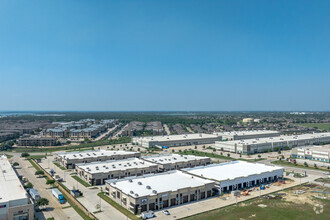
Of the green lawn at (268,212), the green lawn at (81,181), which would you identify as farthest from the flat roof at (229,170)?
the green lawn at (81,181)

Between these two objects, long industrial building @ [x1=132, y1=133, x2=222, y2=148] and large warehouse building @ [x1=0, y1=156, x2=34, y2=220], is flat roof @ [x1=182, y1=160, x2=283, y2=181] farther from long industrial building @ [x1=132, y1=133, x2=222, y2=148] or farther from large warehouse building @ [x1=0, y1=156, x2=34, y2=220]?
long industrial building @ [x1=132, y1=133, x2=222, y2=148]

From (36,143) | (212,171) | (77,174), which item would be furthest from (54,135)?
(212,171)

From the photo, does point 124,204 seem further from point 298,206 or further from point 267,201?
point 298,206

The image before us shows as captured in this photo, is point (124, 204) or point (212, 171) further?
point (212, 171)

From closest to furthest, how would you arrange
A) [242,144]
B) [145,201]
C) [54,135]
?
[145,201] < [242,144] < [54,135]

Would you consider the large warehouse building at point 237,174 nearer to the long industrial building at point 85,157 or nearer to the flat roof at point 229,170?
the flat roof at point 229,170

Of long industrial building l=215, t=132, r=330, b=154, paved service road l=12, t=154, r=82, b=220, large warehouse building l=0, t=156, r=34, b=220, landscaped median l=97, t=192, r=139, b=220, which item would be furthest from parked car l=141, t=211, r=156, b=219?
long industrial building l=215, t=132, r=330, b=154
